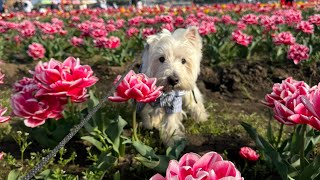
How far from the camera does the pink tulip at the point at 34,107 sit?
235cm

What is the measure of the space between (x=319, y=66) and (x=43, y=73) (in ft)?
17.8

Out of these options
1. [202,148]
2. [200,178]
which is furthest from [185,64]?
[200,178]

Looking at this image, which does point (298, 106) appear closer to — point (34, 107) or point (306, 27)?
point (34, 107)

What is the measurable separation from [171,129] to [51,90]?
5.95 ft

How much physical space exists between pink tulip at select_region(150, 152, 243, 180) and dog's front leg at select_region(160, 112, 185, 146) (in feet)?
7.64

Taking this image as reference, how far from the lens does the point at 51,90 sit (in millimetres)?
2230

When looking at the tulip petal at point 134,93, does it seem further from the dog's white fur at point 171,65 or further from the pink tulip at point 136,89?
the dog's white fur at point 171,65

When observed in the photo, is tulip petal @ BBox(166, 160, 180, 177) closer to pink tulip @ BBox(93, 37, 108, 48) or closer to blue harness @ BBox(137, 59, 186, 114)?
blue harness @ BBox(137, 59, 186, 114)

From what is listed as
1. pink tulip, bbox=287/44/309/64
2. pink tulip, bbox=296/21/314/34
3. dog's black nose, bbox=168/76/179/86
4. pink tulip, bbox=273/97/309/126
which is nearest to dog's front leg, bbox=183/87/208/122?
dog's black nose, bbox=168/76/179/86

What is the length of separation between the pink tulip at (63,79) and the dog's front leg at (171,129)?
145cm

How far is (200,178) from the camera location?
3.51ft

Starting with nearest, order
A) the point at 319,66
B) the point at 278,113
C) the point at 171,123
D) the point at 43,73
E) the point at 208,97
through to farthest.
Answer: the point at 278,113
the point at 43,73
the point at 171,123
the point at 208,97
the point at 319,66

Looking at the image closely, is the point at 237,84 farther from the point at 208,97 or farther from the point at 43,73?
the point at 43,73

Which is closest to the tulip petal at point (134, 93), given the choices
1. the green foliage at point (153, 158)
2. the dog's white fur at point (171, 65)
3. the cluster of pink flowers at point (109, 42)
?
the green foliage at point (153, 158)
